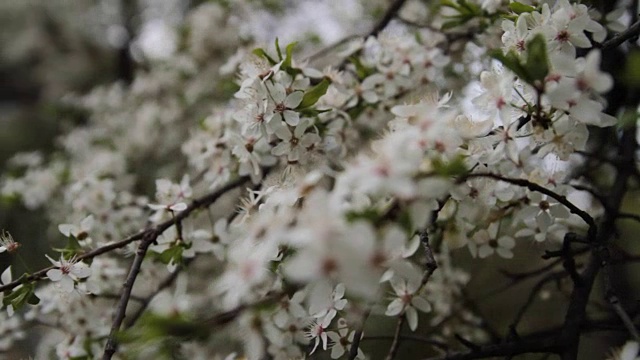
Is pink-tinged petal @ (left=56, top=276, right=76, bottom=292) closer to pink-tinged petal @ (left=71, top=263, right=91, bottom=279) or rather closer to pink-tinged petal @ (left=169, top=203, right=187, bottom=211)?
pink-tinged petal @ (left=71, top=263, right=91, bottom=279)

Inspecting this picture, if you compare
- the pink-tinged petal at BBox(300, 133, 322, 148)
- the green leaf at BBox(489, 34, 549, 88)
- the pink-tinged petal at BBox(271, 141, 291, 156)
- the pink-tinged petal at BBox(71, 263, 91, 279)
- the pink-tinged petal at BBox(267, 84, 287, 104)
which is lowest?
the pink-tinged petal at BBox(71, 263, 91, 279)

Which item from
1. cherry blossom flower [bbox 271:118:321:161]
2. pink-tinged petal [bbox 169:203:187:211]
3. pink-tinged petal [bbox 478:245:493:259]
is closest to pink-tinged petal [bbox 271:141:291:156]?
cherry blossom flower [bbox 271:118:321:161]

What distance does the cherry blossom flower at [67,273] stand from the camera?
82 cm

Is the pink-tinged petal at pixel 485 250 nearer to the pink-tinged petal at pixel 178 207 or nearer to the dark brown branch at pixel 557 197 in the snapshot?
the dark brown branch at pixel 557 197

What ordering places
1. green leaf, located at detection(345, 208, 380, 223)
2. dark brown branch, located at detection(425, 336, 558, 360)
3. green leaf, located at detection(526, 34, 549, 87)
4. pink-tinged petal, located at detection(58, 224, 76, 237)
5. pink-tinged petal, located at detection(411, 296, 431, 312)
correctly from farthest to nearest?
1. pink-tinged petal, located at detection(58, 224, 76, 237)
2. pink-tinged petal, located at detection(411, 296, 431, 312)
3. dark brown branch, located at detection(425, 336, 558, 360)
4. green leaf, located at detection(526, 34, 549, 87)
5. green leaf, located at detection(345, 208, 380, 223)

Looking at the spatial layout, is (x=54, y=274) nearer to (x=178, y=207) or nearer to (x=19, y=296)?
(x=19, y=296)

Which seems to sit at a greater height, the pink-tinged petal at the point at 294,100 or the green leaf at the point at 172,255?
the pink-tinged petal at the point at 294,100

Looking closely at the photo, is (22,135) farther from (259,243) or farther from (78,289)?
(259,243)

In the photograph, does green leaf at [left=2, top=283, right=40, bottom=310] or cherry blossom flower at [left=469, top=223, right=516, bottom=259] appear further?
cherry blossom flower at [left=469, top=223, right=516, bottom=259]

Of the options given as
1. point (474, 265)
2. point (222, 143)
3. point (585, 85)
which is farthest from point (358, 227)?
point (474, 265)

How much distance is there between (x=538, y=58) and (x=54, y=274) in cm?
66

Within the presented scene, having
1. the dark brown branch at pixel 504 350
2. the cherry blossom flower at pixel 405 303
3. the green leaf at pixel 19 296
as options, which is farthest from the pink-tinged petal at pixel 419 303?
the green leaf at pixel 19 296

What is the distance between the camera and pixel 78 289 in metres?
0.87

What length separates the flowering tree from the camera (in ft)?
1.68
